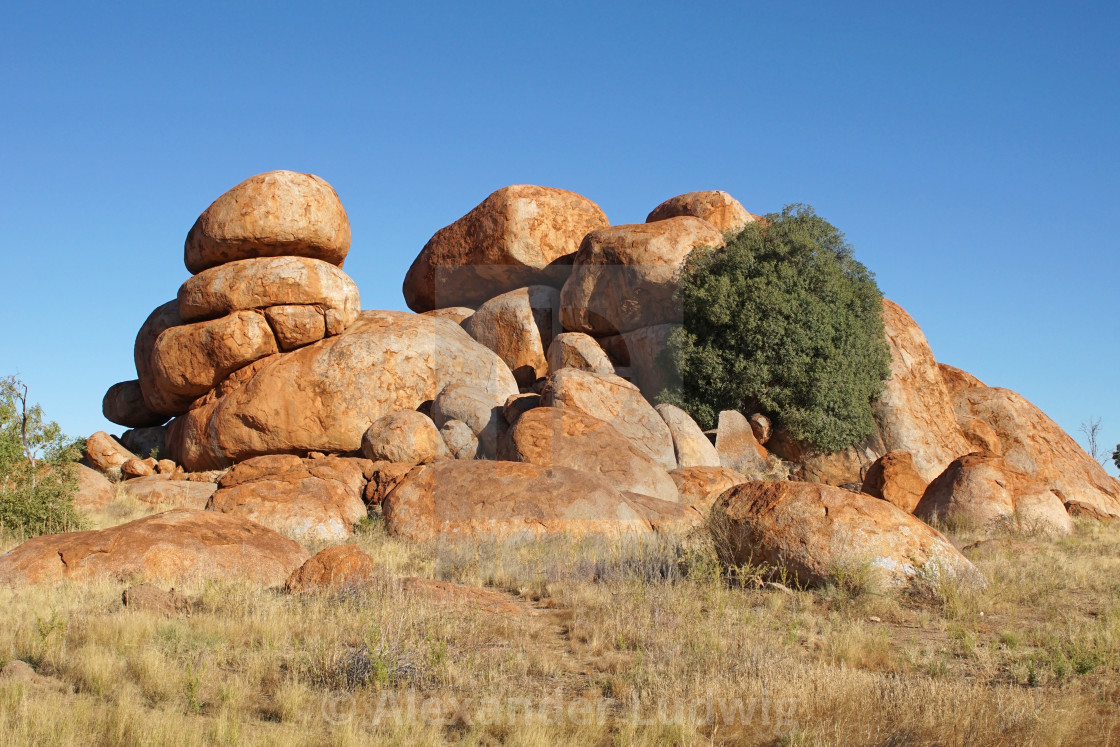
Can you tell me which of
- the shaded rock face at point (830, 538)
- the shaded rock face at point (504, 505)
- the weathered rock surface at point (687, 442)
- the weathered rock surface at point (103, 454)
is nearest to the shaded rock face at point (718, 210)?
the weathered rock surface at point (687, 442)

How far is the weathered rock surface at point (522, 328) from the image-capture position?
2611 centimetres

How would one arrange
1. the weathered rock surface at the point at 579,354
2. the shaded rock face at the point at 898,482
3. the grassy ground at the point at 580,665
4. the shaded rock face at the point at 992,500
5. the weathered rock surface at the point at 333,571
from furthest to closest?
the weathered rock surface at the point at 579,354, the shaded rock face at the point at 898,482, the shaded rock face at the point at 992,500, the weathered rock surface at the point at 333,571, the grassy ground at the point at 580,665

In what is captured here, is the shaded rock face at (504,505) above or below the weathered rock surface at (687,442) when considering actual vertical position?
below

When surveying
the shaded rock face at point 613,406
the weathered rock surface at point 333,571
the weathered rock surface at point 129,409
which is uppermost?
the weathered rock surface at point 129,409

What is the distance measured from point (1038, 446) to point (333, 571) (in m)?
22.1

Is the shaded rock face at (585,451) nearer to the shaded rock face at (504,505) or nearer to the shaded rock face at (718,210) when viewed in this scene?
the shaded rock face at (504,505)

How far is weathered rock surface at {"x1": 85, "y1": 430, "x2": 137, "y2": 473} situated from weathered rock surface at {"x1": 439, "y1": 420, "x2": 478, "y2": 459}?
332 inches

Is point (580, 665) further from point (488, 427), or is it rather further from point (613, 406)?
point (488, 427)

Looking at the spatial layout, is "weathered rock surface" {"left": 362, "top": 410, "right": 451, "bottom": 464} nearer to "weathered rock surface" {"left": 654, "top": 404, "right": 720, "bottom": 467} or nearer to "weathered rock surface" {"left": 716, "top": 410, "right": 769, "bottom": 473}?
"weathered rock surface" {"left": 654, "top": 404, "right": 720, "bottom": 467}

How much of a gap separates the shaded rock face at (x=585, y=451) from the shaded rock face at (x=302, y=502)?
3107 mm

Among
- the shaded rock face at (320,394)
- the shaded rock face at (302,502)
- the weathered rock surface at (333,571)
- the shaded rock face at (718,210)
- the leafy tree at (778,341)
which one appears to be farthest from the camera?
the shaded rock face at (718,210)

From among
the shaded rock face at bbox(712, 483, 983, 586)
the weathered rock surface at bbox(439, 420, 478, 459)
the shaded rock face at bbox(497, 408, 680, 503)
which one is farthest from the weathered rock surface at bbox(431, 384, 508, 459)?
the shaded rock face at bbox(712, 483, 983, 586)

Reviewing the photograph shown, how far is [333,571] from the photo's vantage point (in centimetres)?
891

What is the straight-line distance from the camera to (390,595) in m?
8.03
